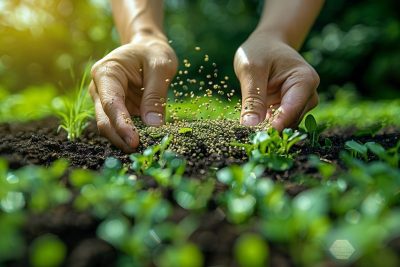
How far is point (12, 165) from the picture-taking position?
1.74 meters

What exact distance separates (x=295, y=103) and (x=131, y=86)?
98 centimetres

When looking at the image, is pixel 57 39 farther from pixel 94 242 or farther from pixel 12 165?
pixel 94 242

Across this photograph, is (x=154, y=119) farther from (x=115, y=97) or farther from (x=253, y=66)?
(x=253, y=66)

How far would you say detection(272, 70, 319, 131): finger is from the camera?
2.42m

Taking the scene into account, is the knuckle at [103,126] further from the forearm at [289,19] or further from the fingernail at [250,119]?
the forearm at [289,19]

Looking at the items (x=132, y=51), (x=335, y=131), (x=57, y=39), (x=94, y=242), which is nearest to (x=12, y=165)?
(x=94, y=242)

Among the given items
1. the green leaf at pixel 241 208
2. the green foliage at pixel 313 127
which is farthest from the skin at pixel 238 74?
the green leaf at pixel 241 208

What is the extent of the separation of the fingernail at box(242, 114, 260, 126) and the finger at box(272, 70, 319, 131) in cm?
15

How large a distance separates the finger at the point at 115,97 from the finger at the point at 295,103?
Answer: 657mm

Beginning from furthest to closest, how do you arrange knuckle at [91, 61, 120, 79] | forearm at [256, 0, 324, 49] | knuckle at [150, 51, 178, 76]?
forearm at [256, 0, 324, 49], knuckle at [150, 51, 178, 76], knuckle at [91, 61, 120, 79]

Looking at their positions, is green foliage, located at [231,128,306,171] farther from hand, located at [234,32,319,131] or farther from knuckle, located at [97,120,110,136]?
knuckle, located at [97,120,110,136]

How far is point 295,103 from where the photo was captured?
98.4 inches

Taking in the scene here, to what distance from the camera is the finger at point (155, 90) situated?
8.98ft

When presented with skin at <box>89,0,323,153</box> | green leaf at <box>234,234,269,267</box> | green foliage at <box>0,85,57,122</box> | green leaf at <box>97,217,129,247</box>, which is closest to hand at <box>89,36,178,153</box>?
skin at <box>89,0,323,153</box>
